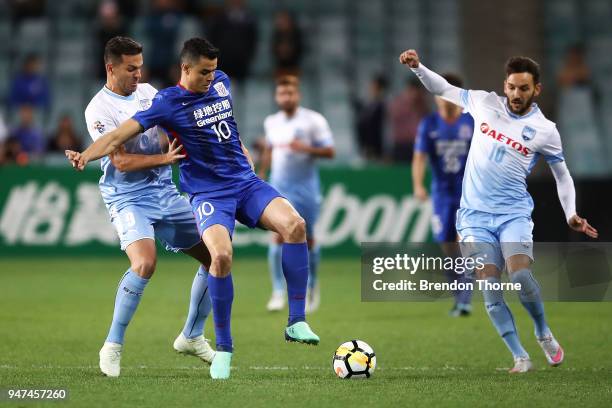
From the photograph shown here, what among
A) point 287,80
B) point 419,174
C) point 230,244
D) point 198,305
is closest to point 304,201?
point 287,80

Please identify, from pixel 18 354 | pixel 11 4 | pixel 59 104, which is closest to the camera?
pixel 18 354

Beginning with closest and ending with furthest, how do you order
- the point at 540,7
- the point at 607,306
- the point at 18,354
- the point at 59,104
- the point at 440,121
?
1. the point at 18,354
2. the point at 440,121
3. the point at 607,306
4. the point at 540,7
5. the point at 59,104

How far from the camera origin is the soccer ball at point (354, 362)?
7.93 meters

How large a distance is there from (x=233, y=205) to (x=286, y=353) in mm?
1816

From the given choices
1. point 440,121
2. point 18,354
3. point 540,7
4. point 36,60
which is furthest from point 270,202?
point 36,60

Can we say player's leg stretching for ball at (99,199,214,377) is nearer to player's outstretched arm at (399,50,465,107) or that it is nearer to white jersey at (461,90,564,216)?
player's outstretched arm at (399,50,465,107)

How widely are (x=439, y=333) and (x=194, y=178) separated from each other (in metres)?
3.58

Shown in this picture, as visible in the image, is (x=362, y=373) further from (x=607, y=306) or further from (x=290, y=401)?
(x=607, y=306)

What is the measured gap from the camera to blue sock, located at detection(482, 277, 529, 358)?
8398 millimetres

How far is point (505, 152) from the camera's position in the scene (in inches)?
334

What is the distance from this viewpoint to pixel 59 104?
73.7 ft

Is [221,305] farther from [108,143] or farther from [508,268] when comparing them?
[508,268]

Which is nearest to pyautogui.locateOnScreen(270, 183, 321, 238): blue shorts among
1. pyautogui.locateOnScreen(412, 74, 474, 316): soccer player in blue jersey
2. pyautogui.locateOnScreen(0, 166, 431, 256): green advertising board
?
pyautogui.locateOnScreen(412, 74, 474, 316): soccer player in blue jersey

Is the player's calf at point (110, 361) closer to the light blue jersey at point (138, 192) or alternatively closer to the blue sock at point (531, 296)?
the light blue jersey at point (138, 192)
